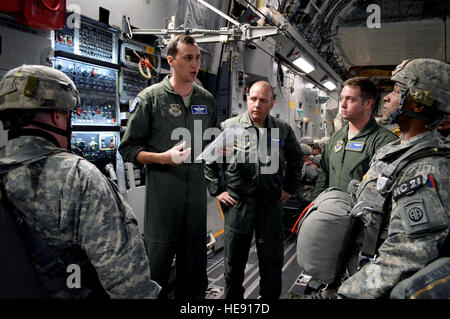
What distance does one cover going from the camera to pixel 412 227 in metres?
1.09

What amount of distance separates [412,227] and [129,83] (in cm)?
297

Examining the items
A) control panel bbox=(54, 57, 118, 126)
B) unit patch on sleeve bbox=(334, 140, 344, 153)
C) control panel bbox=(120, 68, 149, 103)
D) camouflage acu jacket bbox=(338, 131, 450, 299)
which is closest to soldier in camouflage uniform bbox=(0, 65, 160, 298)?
camouflage acu jacket bbox=(338, 131, 450, 299)

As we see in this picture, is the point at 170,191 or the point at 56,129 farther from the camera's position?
the point at 170,191

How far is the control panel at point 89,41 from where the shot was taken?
8.45 ft

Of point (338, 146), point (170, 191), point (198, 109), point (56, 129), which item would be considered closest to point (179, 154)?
point (170, 191)

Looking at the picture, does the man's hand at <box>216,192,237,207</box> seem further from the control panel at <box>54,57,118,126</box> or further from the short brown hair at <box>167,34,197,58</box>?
the control panel at <box>54,57,118,126</box>

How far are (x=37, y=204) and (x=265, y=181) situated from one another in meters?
1.69

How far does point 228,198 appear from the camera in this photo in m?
2.50

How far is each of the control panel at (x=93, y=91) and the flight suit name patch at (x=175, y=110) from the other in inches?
43.5

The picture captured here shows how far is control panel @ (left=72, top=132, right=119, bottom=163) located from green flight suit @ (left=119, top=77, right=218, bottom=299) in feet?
3.03

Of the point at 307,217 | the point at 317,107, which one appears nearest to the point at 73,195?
the point at 307,217

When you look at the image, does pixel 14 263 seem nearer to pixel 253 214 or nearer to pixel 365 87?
pixel 253 214

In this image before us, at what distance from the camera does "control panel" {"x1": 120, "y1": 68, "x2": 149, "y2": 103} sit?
322 cm

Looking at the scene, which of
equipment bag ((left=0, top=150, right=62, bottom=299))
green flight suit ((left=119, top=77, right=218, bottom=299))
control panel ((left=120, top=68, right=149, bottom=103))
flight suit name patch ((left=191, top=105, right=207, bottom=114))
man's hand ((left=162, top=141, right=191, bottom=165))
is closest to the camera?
equipment bag ((left=0, top=150, right=62, bottom=299))
